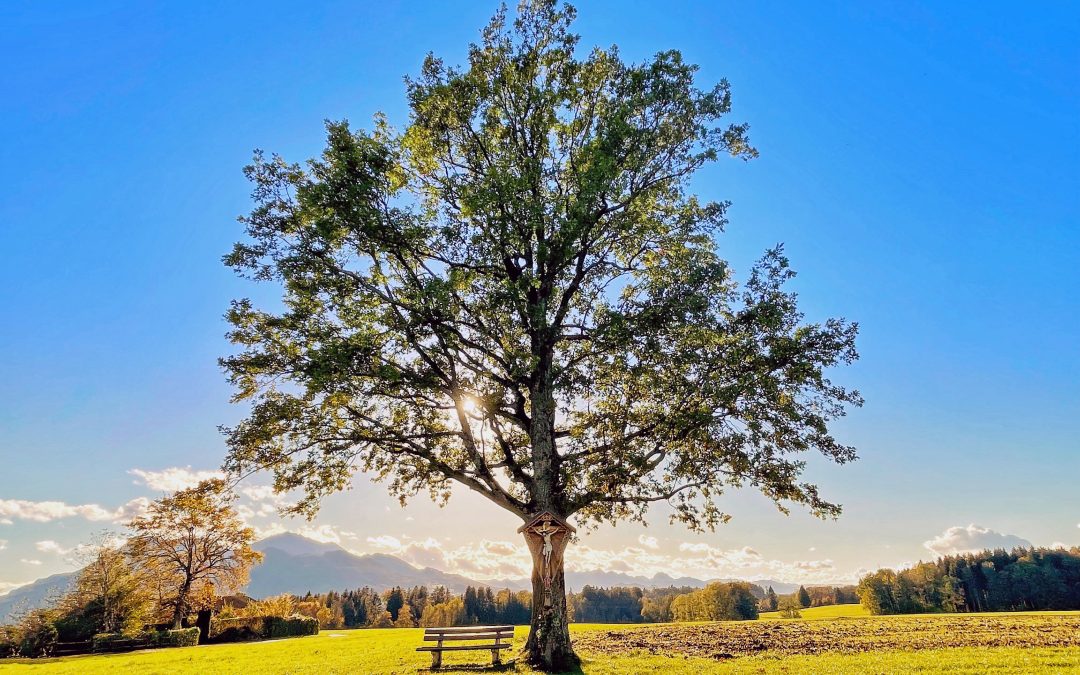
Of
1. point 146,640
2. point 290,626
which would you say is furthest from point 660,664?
point 290,626

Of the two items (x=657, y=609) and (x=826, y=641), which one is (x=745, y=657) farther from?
(x=657, y=609)

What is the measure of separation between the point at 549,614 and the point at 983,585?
347 feet

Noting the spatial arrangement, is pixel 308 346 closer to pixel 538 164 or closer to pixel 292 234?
pixel 292 234

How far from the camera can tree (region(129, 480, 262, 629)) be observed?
134 ft

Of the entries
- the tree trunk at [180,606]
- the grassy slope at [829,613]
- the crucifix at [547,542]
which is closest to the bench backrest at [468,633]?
the crucifix at [547,542]

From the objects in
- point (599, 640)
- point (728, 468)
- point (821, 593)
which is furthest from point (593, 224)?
point (821, 593)

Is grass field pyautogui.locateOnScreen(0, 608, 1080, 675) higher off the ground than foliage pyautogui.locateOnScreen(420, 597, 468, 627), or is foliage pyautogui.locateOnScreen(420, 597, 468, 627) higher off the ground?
grass field pyautogui.locateOnScreen(0, 608, 1080, 675)

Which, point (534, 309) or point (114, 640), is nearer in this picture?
point (534, 309)

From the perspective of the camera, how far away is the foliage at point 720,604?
2758 inches

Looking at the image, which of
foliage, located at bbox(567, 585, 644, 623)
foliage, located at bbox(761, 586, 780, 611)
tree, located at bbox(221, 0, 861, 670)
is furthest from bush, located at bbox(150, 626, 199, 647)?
foliage, located at bbox(761, 586, 780, 611)

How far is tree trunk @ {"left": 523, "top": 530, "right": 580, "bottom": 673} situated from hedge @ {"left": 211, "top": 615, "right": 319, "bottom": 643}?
33.1 m

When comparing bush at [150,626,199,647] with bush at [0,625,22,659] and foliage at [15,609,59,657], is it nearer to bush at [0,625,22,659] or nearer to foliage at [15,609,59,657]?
foliage at [15,609,59,657]

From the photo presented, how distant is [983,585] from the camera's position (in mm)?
89375

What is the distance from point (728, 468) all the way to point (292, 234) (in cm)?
1588
